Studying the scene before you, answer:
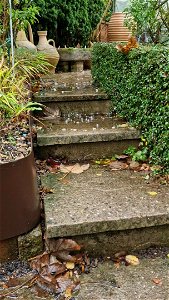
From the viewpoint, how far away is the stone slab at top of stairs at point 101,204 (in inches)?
60.4

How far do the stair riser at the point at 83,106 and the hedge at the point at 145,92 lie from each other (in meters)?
0.11

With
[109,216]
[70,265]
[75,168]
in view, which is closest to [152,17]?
[75,168]

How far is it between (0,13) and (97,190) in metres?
2.30

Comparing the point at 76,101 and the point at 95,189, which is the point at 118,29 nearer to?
the point at 76,101

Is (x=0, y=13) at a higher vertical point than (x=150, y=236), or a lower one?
higher

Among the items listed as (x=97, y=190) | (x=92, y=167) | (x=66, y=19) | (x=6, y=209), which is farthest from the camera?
(x=66, y=19)

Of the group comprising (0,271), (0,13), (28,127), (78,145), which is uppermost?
(0,13)

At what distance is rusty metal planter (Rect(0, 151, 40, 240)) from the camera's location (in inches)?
56.0

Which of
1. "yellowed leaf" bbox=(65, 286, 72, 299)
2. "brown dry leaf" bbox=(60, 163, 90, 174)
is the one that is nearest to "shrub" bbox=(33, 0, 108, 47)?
"brown dry leaf" bbox=(60, 163, 90, 174)

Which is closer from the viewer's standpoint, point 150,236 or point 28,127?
point 150,236

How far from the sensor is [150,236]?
1645mm

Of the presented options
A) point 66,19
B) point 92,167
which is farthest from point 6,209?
point 66,19

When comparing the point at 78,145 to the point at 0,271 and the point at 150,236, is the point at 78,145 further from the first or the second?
the point at 0,271

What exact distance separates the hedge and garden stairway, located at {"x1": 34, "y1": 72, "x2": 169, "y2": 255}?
4.9 inches
